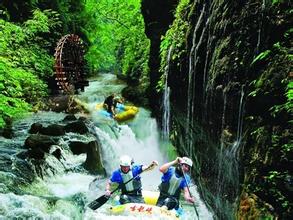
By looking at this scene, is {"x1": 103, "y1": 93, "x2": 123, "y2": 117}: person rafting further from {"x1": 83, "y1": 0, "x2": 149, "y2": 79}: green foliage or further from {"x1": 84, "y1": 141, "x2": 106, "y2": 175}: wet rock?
{"x1": 84, "y1": 141, "x2": 106, "y2": 175}: wet rock

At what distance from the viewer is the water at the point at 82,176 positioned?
22.3ft

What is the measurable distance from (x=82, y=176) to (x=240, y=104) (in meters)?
5.33

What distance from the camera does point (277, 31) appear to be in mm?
5816

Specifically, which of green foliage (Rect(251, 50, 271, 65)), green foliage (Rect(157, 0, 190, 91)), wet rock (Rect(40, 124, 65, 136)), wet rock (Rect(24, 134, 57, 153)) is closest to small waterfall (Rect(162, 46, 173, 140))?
green foliage (Rect(157, 0, 190, 91))

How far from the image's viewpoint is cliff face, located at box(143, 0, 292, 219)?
495 centimetres

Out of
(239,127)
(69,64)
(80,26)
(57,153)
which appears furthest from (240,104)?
(80,26)

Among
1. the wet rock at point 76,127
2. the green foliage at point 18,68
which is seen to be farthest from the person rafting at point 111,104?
the wet rock at point 76,127

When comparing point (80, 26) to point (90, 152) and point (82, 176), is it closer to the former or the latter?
point (90, 152)

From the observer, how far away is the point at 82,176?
1021 centimetres

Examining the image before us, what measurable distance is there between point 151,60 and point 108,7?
10444 millimetres

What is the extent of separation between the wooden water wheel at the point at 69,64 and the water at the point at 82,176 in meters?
1.02

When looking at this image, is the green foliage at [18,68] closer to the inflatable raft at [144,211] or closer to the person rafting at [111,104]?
the inflatable raft at [144,211]

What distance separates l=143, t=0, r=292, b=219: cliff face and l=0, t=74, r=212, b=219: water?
141 cm

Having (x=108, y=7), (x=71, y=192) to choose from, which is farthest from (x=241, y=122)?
(x=108, y=7)
